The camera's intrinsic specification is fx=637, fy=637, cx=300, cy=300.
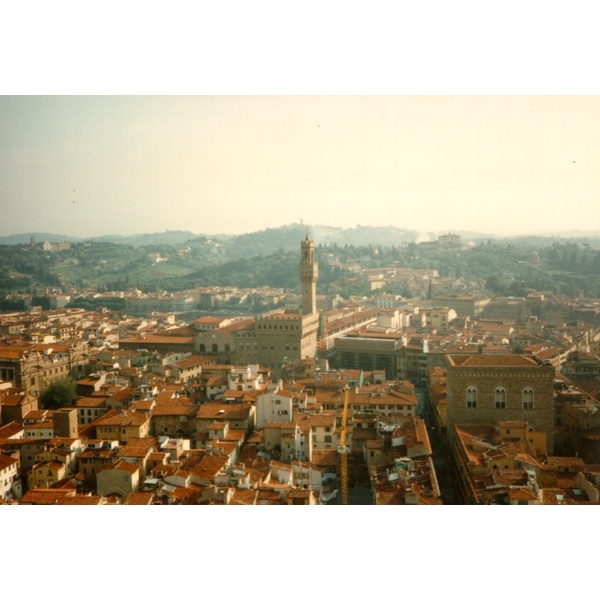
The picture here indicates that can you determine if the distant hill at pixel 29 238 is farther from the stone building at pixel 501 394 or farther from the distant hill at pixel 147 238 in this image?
the stone building at pixel 501 394

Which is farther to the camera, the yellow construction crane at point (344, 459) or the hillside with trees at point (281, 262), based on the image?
the hillside with trees at point (281, 262)

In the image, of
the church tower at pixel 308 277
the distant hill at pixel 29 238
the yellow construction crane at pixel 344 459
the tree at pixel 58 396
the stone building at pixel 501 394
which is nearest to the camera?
the yellow construction crane at pixel 344 459

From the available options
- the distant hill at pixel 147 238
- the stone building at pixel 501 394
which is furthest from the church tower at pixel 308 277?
the stone building at pixel 501 394

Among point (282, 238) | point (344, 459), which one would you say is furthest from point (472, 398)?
point (282, 238)

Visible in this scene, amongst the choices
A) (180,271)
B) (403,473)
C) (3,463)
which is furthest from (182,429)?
(180,271)

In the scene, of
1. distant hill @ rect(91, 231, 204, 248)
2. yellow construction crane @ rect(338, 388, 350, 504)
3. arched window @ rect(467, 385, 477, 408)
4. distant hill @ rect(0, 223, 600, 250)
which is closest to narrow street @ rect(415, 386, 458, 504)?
arched window @ rect(467, 385, 477, 408)

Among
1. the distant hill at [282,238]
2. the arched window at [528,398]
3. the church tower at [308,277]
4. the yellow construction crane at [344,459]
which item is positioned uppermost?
the distant hill at [282,238]
